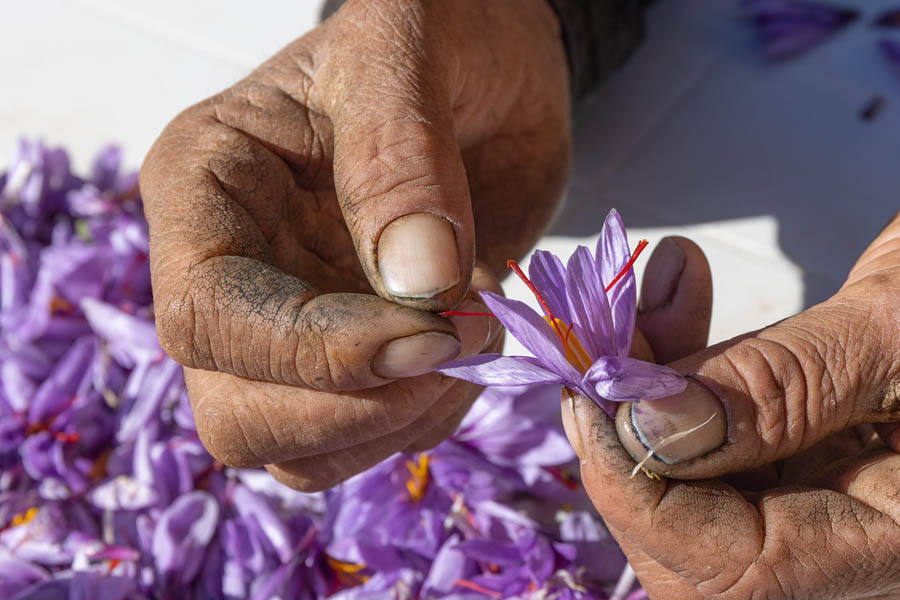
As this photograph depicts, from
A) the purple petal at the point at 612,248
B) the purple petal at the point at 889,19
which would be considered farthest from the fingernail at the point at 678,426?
the purple petal at the point at 889,19

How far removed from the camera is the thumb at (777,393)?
0.65 m

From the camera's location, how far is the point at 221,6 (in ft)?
5.89

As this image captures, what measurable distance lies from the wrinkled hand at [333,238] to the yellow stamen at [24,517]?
0.40 metres

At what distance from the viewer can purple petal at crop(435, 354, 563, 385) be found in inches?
24.0

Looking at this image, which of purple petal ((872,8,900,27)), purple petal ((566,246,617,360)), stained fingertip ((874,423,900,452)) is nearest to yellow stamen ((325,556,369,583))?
purple petal ((566,246,617,360))

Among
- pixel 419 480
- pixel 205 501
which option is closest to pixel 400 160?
pixel 419 480

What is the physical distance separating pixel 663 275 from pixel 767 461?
0.25m

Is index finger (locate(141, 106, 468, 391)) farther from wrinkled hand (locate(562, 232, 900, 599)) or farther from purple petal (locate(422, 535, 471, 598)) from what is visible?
purple petal (locate(422, 535, 471, 598))

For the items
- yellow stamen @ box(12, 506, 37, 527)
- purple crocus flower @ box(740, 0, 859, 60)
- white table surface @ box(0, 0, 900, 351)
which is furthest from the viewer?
purple crocus flower @ box(740, 0, 859, 60)

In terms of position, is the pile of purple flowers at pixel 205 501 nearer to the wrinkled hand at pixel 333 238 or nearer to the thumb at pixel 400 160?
the wrinkled hand at pixel 333 238

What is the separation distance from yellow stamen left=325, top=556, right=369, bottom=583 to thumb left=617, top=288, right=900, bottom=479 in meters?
0.48

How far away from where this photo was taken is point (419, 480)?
1.03 meters

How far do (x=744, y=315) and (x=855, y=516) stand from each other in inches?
22.8

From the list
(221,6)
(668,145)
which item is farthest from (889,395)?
(221,6)
